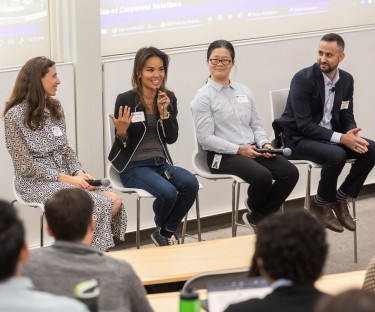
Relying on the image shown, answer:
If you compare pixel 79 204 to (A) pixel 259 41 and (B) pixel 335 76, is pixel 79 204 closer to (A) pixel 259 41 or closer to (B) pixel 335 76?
(B) pixel 335 76

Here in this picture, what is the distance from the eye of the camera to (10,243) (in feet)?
3.15

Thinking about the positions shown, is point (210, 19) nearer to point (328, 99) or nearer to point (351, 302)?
point (328, 99)

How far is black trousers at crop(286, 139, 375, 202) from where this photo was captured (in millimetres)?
3365

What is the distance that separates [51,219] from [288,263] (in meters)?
0.73

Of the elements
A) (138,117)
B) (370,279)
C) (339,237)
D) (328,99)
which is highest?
(328,99)

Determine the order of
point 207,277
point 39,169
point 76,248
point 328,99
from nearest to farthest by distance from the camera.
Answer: point 76,248 < point 207,277 < point 39,169 < point 328,99

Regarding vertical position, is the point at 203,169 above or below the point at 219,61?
below

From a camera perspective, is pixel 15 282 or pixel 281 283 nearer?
pixel 15 282

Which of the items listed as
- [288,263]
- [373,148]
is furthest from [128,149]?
[288,263]

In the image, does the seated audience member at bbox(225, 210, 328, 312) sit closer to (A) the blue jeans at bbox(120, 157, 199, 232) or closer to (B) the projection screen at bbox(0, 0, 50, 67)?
(A) the blue jeans at bbox(120, 157, 199, 232)

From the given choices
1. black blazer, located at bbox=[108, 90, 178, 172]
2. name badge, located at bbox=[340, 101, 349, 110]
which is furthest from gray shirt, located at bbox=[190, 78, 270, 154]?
name badge, located at bbox=[340, 101, 349, 110]

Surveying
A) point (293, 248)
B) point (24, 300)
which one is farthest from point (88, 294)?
point (293, 248)

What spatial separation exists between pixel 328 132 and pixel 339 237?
39.7 inches

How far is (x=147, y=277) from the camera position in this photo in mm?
1811
